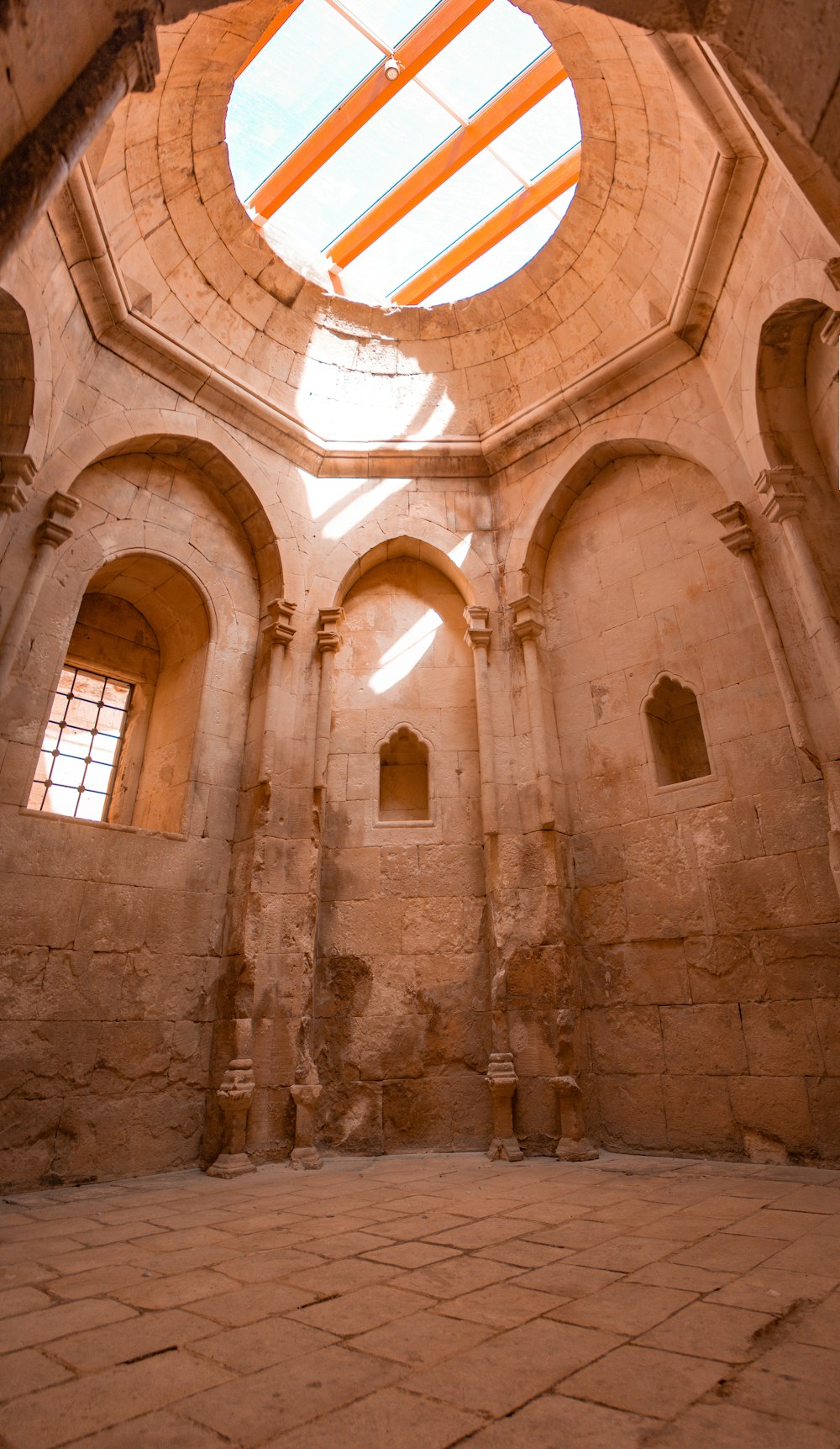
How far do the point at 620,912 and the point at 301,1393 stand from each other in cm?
504

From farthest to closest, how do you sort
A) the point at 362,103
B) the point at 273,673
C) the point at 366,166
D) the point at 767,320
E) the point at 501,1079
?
1. the point at 366,166
2. the point at 362,103
3. the point at 273,673
4. the point at 501,1079
5. the point at 767,320

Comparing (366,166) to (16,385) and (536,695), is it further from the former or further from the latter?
(536,695)

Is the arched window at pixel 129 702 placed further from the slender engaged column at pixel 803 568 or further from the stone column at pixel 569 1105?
the slender engaged column at pixel 803 568

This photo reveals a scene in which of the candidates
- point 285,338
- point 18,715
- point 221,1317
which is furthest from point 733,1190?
point 285,338

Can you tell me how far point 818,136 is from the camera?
2643mm

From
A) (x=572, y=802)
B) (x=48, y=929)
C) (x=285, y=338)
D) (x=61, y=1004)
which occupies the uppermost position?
(x=285, y=338)

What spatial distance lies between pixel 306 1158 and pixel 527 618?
208 inches

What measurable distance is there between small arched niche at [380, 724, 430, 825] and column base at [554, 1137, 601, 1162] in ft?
10.2

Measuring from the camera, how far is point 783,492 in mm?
5703

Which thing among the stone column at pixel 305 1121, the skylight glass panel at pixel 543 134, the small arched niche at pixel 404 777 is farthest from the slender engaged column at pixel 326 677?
the skylight glass panel at pixel 543 134

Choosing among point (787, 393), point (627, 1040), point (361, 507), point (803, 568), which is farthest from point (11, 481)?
point (627, 1040)

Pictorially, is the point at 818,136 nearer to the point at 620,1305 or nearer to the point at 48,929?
the point at 620,1305

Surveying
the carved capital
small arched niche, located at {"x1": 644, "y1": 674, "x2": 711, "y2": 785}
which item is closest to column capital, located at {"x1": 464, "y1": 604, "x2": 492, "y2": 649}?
small arched niche, located at {"x1": 644, "y1": 674, "x2": 711, "y2": 785}

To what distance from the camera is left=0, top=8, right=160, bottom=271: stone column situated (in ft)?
7.94
